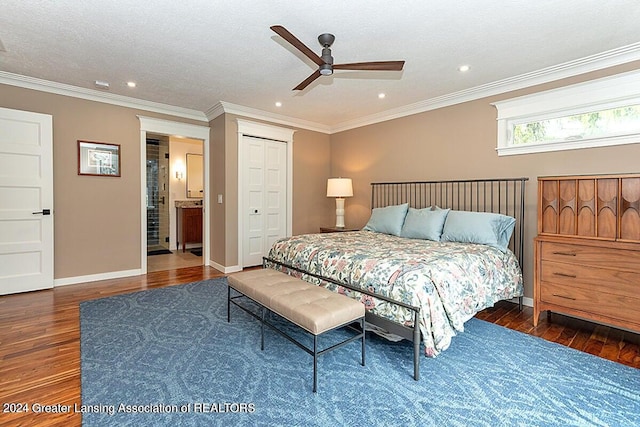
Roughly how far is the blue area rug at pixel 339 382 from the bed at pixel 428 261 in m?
0.24

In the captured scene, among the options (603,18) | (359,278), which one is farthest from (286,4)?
(603,18)

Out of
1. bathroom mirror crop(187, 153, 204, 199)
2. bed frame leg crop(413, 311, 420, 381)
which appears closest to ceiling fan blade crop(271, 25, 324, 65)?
bed frame leg crop(413, 311, 420, 381)

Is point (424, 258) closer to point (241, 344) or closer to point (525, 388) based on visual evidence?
point (525, 388)

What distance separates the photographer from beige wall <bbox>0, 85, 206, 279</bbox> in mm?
4020

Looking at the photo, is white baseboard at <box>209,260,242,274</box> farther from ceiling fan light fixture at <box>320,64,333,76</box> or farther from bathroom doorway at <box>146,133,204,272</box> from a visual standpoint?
ceiling fan light fixture at <box>320,64,333,76</box>

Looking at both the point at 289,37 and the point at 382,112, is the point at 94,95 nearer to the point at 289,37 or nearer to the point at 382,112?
the point at 289,37

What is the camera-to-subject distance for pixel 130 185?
4.62 m

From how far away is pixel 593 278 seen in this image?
2605 millimetres

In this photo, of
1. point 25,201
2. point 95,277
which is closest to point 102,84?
point 25,201

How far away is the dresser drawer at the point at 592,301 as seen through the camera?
7.93ft

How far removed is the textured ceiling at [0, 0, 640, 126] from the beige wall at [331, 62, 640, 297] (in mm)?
421

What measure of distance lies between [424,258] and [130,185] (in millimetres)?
4297

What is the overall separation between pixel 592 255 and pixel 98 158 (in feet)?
18.9

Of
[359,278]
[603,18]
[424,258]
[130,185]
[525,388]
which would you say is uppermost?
[603,18]
